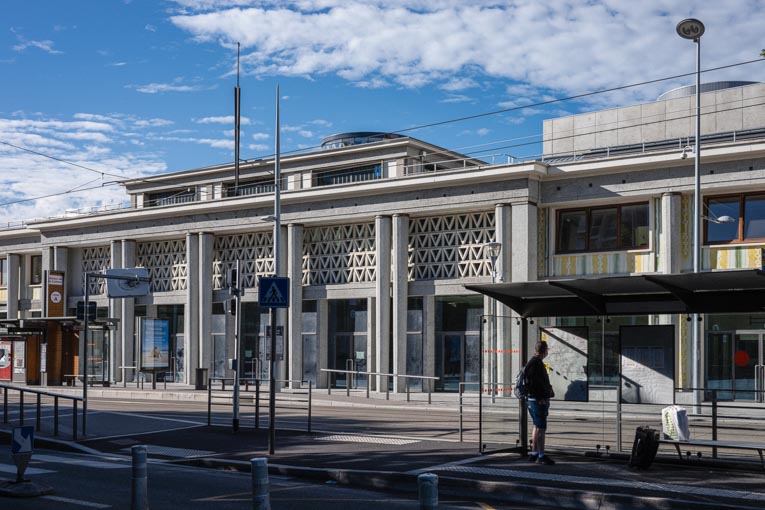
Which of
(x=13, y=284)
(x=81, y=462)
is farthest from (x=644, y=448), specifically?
(x=13, y=284)

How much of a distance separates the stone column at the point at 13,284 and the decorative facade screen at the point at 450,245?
2595cm

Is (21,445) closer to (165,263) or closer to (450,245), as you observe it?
(450,245)

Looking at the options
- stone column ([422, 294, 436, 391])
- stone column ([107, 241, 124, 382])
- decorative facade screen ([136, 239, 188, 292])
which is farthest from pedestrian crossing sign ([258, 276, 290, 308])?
stone column ([107, 241, 124, 382])

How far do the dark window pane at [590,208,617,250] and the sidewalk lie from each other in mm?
16945

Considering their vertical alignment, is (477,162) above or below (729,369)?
above

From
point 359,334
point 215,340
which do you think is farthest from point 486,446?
point 215,340

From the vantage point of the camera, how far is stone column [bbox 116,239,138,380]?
147 feet

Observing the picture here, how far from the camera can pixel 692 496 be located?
10.9 m

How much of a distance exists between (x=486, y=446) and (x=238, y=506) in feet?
17.7

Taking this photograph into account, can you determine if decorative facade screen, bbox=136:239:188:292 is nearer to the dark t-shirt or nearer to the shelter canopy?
the shelter canopy

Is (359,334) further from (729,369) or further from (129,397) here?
(729,369)

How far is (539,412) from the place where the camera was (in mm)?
13750

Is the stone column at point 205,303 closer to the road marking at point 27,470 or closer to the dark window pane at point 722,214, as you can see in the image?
the dark window pane at point 722,214

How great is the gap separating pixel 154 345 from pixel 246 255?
19.5ft
